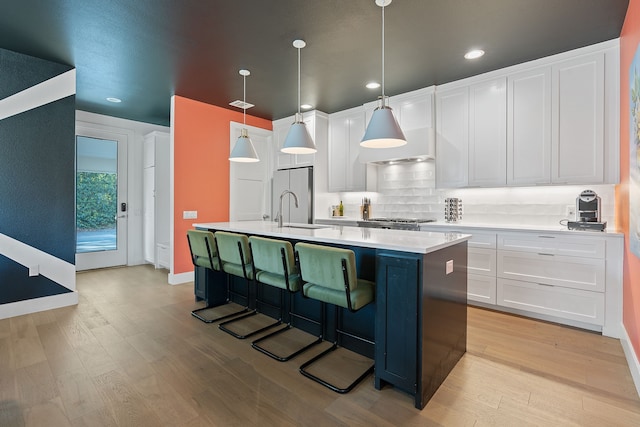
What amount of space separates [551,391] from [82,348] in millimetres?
3463

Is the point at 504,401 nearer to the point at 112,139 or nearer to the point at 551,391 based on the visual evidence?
the point at 551,391

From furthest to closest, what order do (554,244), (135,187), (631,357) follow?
(135,187) → (554,244) → (631,357)

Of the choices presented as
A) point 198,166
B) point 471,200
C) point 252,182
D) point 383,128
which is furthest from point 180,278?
point 471,200

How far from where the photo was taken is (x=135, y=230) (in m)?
6.03

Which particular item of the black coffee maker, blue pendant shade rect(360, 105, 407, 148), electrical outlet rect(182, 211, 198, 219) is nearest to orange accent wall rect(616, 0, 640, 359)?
the black coffee maker

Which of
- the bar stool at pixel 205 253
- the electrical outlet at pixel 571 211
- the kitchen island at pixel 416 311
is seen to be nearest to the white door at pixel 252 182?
the bar stool at pixel 205 253

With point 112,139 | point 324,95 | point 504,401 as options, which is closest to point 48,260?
point 112,139

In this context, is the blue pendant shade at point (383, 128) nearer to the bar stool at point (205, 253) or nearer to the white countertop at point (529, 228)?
the white countertop at point (529, 228)

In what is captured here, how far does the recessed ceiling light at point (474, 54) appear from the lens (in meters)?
3.21

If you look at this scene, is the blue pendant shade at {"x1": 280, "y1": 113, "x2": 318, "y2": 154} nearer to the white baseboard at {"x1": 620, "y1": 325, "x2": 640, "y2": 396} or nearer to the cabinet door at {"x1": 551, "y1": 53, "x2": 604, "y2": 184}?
the cabinet door at {"x1": 551, "y1": 53, "x2": 604, "y2": 184}

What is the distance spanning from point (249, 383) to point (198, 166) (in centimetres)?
357

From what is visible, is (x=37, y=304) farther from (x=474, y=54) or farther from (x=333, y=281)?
(x=474, y=54)

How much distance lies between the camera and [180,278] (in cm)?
464

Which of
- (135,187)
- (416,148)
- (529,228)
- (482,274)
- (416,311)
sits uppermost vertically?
(416,148)
